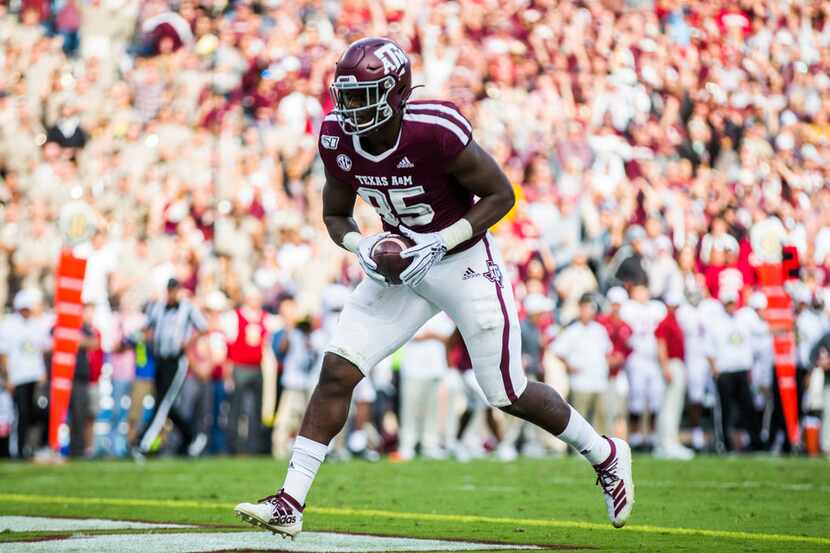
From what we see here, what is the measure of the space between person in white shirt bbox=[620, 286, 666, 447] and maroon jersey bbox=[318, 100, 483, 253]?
10453 millimetres

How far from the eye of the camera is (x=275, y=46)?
20.2 meters

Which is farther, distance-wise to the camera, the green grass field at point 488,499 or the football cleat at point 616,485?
the green grass field at point 488,499

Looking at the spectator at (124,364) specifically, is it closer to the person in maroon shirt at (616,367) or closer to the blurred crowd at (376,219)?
the blurred crowd at (376,219)

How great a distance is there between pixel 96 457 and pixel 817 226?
30.4 ft

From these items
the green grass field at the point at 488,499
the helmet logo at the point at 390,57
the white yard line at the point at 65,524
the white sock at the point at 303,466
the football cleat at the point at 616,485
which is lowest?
the green grass field at the point at 488,499

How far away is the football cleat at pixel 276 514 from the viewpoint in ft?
20.0

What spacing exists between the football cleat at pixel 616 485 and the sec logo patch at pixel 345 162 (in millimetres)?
1794

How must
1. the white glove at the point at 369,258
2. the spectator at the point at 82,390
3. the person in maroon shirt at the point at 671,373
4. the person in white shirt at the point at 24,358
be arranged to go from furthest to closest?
the person in maroon shirt at the point at 671,373, the spectator at the point at 82,390, the person in white shirt at the point at 24,358, the white glove at the point at 369,258

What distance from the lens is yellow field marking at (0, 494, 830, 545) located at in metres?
7.03

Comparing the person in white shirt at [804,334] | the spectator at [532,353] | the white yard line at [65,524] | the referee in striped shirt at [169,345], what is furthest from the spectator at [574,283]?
the white yard line at [65,524]

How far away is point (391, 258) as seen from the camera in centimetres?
645

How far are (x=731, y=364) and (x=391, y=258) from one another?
11.3 metres

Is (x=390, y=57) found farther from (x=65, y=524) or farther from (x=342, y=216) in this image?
(x=65, y=524)

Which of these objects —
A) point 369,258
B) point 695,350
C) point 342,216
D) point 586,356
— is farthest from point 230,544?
point 695,350
